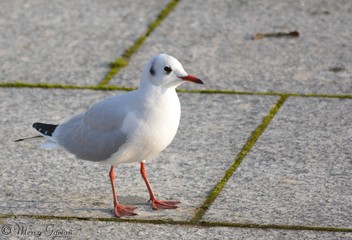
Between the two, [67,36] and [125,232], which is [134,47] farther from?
[125,232]

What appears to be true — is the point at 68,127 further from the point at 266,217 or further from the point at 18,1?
the point at 18,1

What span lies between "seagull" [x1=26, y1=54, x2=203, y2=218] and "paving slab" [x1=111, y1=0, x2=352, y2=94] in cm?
180

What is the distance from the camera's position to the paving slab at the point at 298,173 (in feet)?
16.2

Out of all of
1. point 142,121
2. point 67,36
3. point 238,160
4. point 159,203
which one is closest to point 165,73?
point 142,121

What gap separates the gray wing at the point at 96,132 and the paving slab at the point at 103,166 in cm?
23

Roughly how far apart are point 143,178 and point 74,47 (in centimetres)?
271

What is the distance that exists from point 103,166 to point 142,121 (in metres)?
0.89

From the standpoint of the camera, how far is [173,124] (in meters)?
5.04

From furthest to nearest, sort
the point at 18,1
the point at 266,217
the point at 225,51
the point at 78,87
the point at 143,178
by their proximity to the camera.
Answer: the point at 18,1
the point at 225,51
the point at 78,87
the point at 143,178
the point at 266,217

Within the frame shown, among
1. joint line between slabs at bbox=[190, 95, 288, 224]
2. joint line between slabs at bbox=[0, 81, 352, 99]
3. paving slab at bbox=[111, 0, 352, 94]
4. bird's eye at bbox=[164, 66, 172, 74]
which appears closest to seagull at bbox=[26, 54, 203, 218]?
bird's eye at bbox=[164, 66, 172, 74]

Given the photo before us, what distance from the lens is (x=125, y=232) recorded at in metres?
4.79

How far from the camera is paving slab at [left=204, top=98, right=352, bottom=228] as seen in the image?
4.93 m

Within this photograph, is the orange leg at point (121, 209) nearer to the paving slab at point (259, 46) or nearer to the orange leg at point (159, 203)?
the orange leg at point (159, 203)

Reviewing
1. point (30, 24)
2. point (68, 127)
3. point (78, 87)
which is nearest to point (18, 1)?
point (30, 24)
